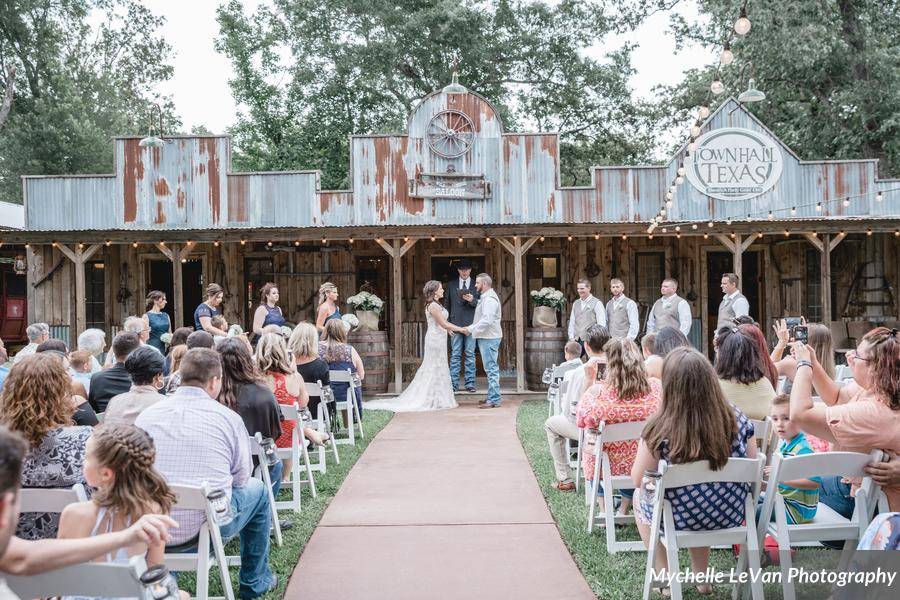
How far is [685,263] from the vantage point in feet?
48.9

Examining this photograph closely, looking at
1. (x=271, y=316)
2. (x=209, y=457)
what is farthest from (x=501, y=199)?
(x=209, y=457)

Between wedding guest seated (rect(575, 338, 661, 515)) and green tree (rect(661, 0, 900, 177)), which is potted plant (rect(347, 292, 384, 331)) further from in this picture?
green tree (rect(661, 0, 900, 177))

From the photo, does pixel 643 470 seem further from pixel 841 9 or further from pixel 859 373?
pixel 841 9

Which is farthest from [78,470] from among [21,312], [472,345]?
[21,312]

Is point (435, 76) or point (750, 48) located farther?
point (435, 76)

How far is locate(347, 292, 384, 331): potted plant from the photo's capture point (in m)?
12.3

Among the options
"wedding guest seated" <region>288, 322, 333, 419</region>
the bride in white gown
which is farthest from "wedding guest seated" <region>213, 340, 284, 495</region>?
the bride in white gown

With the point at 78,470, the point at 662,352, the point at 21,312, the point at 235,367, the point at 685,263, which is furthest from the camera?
the point at 21,312

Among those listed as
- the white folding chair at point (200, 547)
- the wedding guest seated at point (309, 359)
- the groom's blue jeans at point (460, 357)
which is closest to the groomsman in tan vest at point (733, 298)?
the groom's blue jeans at point (460, 357)

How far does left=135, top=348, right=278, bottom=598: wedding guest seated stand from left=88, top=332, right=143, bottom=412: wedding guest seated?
1.62m

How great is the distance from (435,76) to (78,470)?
22227 mm

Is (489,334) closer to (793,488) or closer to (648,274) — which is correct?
(648,274)

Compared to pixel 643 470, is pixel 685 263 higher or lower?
higher

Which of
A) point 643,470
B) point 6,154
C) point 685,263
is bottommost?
point 643,470
